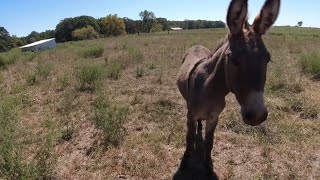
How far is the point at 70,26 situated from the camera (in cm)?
8150

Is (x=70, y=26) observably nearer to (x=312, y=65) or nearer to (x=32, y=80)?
(x=32, y=80)

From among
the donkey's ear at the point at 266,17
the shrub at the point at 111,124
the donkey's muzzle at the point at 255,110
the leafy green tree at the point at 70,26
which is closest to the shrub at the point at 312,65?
the shrub at the point at 111,124

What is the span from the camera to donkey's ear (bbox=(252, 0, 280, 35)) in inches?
110

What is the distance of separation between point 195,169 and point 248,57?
85.5 inches

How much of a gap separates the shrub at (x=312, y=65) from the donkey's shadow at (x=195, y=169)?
214 inches

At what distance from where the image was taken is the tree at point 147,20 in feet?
271

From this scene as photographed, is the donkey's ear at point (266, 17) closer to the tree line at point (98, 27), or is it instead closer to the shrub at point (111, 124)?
the shrub at point (111, 124)

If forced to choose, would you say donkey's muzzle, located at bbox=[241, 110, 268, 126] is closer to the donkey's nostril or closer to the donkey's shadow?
the donkey's nostril

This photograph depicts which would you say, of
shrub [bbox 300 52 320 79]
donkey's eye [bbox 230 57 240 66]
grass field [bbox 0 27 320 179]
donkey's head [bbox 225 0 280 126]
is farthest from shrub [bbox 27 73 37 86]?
donkey's eye [bbox 230 57 240 66]

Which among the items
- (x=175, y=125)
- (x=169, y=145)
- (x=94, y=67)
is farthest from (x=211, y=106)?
(x=94, y=67)

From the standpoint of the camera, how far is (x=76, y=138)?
536 centimetres

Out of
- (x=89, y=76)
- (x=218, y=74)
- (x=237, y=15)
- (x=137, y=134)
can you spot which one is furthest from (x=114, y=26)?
(x=237, y=15)

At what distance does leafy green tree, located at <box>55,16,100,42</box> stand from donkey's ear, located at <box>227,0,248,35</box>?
262 feet

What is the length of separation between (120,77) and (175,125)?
4479mm
